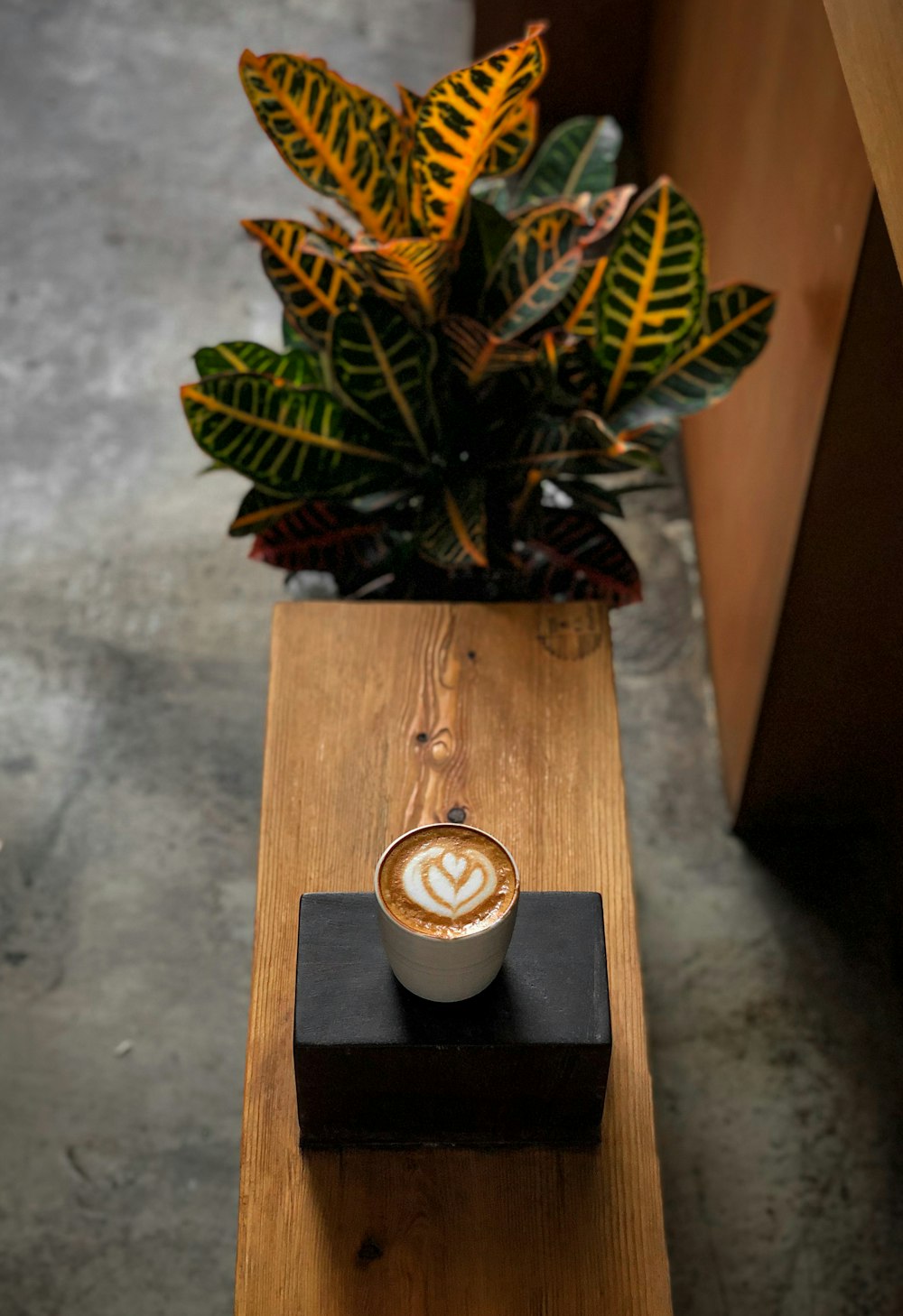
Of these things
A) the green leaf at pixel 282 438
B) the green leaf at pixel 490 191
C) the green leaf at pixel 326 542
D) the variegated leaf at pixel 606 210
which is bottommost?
the green leaf at pixel 326 542

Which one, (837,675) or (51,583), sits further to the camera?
(51,583)

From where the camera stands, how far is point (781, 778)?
2.17 metres

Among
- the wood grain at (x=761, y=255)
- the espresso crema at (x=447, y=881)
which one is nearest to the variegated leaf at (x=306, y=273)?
the wood grain at (x=761, y=255)

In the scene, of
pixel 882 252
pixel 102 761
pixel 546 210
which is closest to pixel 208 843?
pixel 102 761

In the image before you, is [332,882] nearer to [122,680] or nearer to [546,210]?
[546,210]

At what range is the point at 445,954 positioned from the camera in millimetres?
1131

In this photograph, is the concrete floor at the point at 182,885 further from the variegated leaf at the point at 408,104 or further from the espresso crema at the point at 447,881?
the variegated leaf at the point at 408,104

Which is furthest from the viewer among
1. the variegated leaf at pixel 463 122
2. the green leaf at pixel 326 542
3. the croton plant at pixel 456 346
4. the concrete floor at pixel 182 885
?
the concrete floor at pixel 182 885

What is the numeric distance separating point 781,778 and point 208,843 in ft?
3.10

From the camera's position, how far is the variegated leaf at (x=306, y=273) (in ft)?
5.30

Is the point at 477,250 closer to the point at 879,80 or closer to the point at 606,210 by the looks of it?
the point at 606,210

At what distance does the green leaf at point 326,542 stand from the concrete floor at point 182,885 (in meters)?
0.65

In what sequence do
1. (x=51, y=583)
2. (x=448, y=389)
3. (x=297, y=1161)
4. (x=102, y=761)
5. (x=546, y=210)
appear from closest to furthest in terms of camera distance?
(x=297, y=1161) → (x=546, y=210) → (x=448, y=389) → (x=102, y=761) → (x=51, y=583)

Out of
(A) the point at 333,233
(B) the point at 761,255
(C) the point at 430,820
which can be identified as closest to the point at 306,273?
(A) the point at 333,233
